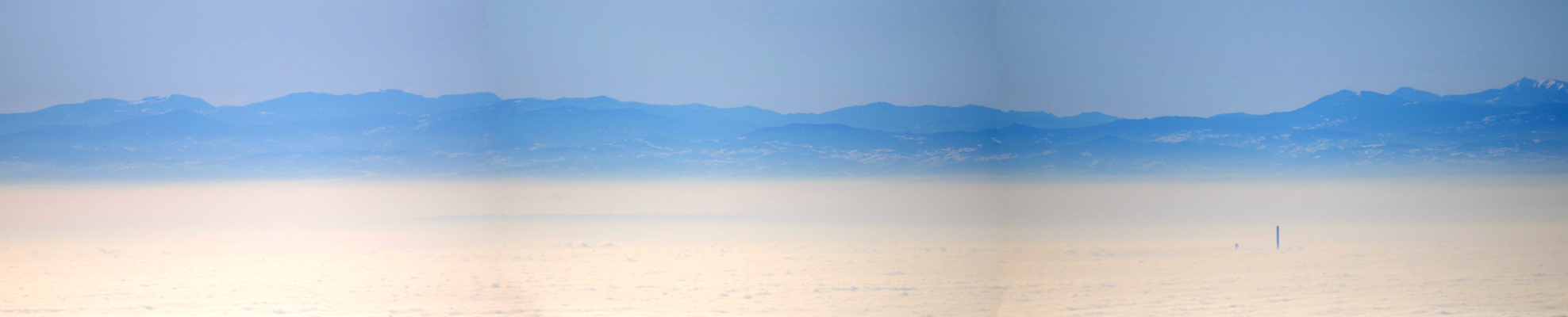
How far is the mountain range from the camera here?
676 cm

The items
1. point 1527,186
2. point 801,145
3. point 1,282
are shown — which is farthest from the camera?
point 801,145

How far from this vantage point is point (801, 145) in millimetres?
7543

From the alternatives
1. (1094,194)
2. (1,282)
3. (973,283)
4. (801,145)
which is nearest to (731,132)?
(801,145)

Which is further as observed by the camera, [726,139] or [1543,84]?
[726,139]

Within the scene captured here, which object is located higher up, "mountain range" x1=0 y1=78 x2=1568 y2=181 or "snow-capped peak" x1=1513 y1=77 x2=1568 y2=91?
"snow-capped peak" x1=1513 y1=77 x2=1568 y2=91

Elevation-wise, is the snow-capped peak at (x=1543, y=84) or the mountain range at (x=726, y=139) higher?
the snow-capped peak at (x=1543, y=84)

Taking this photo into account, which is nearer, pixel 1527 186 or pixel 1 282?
pixel 1 282

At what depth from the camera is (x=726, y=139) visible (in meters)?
7.09

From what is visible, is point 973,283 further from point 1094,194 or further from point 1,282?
point 1,282

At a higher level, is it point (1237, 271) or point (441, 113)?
point (441, 113)

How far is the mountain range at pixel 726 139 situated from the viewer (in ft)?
22.2

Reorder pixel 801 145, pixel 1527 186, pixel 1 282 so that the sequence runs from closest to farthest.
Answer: pixel 1 282 → pixel 1527 186 → pixel 801 145

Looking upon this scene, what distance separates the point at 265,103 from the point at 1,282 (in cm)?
168

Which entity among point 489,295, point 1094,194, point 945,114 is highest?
point 945,114
